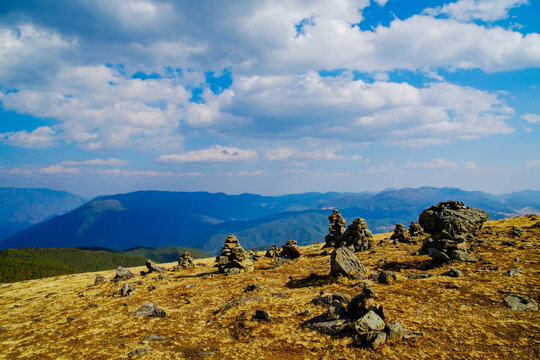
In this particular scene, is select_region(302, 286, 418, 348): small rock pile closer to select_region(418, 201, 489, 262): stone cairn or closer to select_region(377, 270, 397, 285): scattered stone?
select_region(377, 270, 397, 285): scattered stone

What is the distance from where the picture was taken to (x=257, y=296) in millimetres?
22312

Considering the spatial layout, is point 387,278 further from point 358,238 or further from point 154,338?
point 154,338

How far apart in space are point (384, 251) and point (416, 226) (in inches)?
672

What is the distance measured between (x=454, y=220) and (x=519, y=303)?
23423mm

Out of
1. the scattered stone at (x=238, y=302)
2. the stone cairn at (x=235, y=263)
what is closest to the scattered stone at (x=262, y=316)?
the scattered stone at (x=238, y=302)

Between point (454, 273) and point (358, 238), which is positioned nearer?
point (454, 273)

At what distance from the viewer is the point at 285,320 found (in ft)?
56.6

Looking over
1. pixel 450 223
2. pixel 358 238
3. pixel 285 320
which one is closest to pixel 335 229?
pixel 358 238

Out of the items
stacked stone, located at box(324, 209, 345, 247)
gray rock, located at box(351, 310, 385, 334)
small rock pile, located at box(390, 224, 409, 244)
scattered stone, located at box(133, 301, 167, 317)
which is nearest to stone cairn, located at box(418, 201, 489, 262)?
small rock pile, located at box(390, 224, 409, 244)

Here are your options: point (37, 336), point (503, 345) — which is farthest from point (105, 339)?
point (503, 345)

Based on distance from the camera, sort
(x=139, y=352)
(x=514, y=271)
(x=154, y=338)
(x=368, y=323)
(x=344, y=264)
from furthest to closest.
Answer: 1. (x=344, y=264)
2. (x=514, y=271)
3. (x=154, y=338)
4. (x=139, y=352)
5. (x=368, y=323)

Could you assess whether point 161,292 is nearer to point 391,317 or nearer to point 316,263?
point 316,263

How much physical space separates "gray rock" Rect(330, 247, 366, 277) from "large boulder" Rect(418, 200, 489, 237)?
17.5m

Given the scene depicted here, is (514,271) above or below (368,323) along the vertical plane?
above
